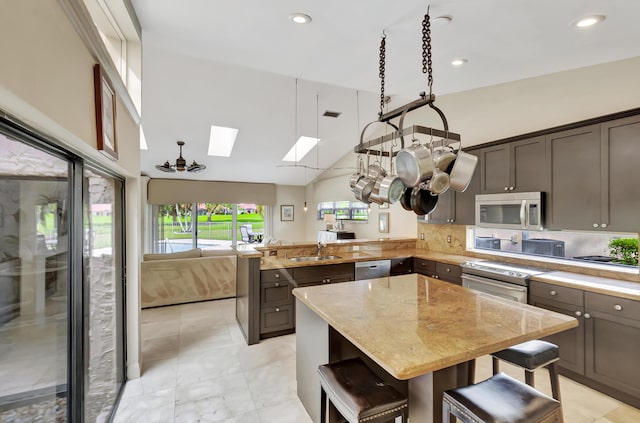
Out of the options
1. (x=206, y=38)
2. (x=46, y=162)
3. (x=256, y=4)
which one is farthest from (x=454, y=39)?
(x=46, y=162)

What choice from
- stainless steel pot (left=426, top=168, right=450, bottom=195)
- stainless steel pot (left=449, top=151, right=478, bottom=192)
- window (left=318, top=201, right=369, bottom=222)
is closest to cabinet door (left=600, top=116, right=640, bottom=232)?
stainless steel pot (left=449, top=151, right=478, bottom=192)

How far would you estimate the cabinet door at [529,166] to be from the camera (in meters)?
3.11

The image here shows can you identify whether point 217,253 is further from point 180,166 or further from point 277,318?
point 277,318

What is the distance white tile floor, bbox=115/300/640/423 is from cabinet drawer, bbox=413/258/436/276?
133 centimetres

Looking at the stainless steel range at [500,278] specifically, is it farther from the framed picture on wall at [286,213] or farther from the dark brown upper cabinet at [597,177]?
the framed picture on wall at [286,213]

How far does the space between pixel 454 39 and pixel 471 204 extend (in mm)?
2344

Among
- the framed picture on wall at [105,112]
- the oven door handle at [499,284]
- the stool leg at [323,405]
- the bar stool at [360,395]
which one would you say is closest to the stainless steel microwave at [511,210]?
the oven door handle at [499,284]

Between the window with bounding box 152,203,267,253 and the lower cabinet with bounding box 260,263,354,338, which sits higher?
the window with bounding box 152,203,267,253

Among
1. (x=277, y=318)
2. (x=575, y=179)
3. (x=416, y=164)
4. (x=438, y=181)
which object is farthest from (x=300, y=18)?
(x=277, y=318)

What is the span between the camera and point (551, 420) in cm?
A: 136

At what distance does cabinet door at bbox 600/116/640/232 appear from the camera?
2457 millimetres

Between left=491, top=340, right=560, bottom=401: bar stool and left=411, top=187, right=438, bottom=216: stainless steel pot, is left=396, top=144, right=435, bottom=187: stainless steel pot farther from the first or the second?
left=491, top=340, right=560, bottom=401: bar stool

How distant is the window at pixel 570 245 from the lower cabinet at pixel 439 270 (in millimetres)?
617

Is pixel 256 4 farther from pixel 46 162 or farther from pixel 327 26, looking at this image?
pixel 46 162
